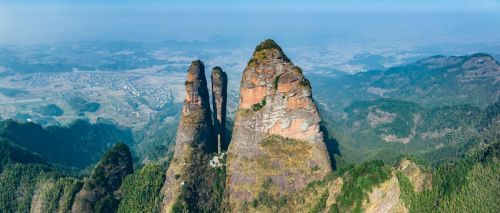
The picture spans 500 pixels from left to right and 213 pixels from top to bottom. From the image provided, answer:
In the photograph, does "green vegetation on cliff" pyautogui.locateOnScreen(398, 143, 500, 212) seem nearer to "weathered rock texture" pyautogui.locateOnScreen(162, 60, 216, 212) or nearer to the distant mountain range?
the distant mountain range

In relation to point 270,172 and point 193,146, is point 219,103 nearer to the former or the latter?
point 193,146

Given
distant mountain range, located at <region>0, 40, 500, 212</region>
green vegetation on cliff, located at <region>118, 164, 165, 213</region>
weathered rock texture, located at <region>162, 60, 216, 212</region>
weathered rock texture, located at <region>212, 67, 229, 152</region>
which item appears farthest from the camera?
weathered rock texture, located at <region>212, 67, 229, 152</region>

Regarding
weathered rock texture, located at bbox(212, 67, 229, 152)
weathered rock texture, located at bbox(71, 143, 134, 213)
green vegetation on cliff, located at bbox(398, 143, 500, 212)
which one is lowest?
weathered rock texture, located at bbox(71, 143, 134, 213)

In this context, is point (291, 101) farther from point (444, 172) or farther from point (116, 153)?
point (116, 153)

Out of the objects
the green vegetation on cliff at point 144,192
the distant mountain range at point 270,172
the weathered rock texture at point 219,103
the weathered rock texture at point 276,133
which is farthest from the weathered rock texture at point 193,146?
the weathered rock texture at point 276,133

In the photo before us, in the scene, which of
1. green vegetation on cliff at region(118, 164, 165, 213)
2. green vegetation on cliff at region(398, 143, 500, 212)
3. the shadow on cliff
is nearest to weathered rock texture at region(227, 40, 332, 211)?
the shadow on cliff

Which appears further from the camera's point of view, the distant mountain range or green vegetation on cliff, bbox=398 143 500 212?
the distant mountain range
